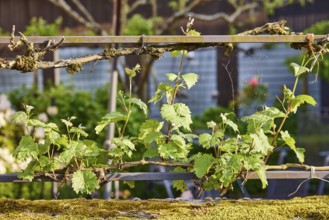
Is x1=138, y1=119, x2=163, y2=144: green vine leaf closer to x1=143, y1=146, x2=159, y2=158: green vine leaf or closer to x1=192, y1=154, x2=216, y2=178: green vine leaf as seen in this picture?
x1=143, y1=146, x2=159, y2=158: green vine leaf

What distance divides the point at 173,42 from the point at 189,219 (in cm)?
74

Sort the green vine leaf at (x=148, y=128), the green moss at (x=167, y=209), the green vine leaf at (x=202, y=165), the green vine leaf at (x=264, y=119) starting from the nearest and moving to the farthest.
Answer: the green moss at (x=167, y=209) → the green vine leaf at (x=202, y=165) → the green vine leaf at (x=264, y=119) → the green vine leaf at (x=148, y=128)

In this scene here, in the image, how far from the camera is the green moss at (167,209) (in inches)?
123

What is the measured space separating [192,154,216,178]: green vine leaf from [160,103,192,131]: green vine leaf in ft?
0.43

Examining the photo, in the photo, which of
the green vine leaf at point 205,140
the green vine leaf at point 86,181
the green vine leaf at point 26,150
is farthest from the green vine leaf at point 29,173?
the green vine leaf at point 205,140

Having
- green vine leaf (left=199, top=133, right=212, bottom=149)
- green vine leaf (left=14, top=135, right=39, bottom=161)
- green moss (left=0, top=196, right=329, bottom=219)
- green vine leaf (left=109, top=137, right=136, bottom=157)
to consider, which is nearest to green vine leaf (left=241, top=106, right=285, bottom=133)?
green vine leaf (left=199, top=133, right=212, bottom=149)

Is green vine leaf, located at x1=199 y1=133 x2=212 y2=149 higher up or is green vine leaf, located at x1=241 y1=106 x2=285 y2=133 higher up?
green vine leaf, located at x1=241 y1=106 x2=285 y2=133

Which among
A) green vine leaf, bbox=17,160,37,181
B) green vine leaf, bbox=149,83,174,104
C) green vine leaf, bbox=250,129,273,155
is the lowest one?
green vine leaf, bbox=17,160,37,181

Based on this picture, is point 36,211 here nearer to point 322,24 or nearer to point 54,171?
point 54,171

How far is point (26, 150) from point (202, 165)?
0.71 metres

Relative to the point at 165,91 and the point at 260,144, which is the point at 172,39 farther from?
the point at 260,144

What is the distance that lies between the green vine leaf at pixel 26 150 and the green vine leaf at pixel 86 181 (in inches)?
7.3

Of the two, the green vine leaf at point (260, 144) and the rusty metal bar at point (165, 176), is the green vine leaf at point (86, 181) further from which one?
the green vine leaf at point (260, 144)

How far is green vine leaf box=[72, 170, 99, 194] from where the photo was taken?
10.8 ft
